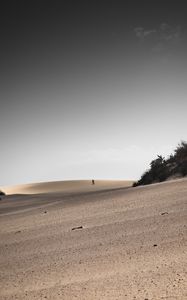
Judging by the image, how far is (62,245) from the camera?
418cm

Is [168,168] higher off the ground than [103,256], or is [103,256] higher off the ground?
[168,168]

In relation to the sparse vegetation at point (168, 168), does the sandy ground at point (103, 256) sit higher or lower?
lower

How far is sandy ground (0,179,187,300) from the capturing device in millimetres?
2523

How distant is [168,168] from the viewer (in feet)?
40.8

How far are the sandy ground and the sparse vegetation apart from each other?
577cm

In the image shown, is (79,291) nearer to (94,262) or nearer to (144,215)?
(94,262)

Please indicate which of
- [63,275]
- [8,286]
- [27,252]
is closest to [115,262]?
[63,275]

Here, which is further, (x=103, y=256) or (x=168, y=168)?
(x=168, y=168)

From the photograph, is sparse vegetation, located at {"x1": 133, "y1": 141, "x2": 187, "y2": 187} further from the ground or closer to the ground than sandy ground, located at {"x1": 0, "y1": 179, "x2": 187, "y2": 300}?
further from the ground

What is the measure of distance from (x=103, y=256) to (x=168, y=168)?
945 centimetres

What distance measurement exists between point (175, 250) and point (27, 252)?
6.30 ft

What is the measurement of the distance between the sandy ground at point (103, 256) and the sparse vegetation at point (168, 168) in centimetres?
577

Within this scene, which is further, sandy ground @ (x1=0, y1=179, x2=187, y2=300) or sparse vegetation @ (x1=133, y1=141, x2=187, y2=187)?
sparse vegetation @ (x1=133, y1=141, x2=187, y2=187)

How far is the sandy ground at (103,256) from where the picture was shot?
8.28 feet
